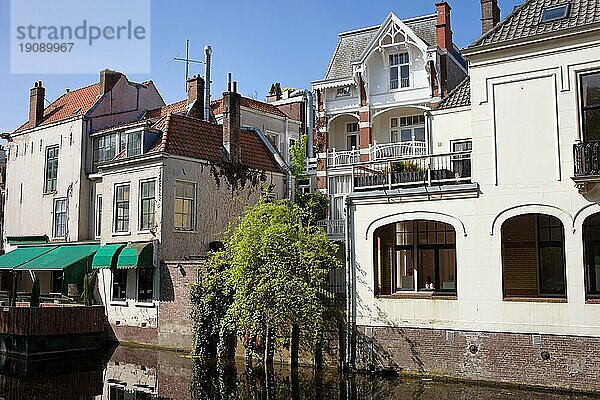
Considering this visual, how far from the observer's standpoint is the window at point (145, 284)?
26.4 meters

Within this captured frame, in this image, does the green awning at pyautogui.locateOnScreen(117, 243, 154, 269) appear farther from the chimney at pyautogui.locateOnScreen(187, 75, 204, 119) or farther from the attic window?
the attic window

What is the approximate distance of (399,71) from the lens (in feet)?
100

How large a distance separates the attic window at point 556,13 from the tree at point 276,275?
9.19m

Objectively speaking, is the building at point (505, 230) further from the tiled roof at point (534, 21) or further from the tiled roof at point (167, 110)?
the tiled roof at point (167, 110)

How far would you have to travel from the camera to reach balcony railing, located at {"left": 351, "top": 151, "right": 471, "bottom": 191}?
62.2 feet

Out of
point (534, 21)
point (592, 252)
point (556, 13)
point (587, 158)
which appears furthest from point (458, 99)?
point (592, 252)

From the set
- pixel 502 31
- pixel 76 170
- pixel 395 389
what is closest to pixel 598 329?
pixel 395 389

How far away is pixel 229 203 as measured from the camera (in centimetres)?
2942

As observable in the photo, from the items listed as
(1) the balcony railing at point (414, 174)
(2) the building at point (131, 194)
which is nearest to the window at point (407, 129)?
(2) the building at point (131, 194)

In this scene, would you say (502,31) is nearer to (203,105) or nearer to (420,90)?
(420,90)

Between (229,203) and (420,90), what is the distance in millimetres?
10283

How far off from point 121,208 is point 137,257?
3719 millimetres

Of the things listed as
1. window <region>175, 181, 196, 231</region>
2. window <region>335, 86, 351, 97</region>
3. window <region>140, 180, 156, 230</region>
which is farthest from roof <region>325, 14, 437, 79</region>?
window <region>140, 180, 156, 230</region>

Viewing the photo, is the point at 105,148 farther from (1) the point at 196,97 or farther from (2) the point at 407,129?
(2) the point at 407,129
